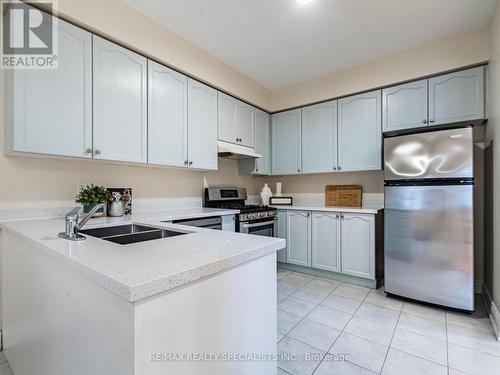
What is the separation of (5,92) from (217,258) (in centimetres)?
200

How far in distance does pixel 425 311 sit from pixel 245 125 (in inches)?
112

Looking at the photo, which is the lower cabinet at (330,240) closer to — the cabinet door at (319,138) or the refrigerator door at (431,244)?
the refrigerator door at (431,244)

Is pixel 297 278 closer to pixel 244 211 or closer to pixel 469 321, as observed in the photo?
pixel 244 211

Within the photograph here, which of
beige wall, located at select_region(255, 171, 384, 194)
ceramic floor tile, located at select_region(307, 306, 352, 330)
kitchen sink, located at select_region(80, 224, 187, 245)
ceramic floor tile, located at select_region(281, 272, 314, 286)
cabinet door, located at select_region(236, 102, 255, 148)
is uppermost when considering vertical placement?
cabinet door, located at select_region(236, 102, 255, 148)

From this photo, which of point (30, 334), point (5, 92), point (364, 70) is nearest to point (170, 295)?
point (30, 334)

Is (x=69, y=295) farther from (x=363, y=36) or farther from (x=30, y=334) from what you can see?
(x=363, y=36)

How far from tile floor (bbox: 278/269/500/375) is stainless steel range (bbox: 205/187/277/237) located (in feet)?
2.65

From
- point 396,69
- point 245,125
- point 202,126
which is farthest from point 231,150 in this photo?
point 396,69

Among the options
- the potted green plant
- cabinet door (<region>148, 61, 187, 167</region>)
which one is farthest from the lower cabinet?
the potted green plant

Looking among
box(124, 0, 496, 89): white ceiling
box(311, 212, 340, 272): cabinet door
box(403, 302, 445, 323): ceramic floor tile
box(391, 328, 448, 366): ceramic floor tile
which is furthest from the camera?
box(311, 212, 340, 272): cabinet door

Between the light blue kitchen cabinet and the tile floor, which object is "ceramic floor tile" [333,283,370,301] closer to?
the tile floor

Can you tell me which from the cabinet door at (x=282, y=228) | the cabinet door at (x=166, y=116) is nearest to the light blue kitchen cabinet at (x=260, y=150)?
the cabinet door at (x=282, y=228)

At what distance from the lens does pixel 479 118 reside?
2.30m

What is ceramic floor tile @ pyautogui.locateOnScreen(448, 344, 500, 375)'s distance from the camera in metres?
1.49
